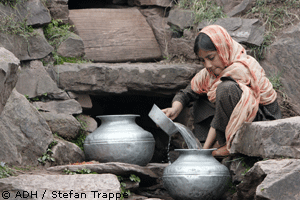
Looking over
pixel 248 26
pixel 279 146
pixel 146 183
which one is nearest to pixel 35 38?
pixel 146 183

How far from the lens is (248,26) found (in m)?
4.66

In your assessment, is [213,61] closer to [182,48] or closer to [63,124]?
[182,48]

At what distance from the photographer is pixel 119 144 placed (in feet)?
13.0

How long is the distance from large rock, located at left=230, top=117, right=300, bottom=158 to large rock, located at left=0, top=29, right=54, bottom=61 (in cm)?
224

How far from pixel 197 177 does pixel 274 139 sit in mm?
671

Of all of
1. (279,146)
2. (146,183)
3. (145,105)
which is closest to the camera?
(279,146)

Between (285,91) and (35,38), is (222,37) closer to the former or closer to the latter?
(285,91)

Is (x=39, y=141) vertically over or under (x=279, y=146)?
under

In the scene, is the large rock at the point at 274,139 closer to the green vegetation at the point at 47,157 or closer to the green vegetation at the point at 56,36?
the green vegetation at the point at 47,157

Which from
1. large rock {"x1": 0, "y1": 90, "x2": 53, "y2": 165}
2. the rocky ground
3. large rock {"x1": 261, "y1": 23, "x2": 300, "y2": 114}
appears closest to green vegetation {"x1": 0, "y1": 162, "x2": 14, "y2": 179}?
the rocky ground

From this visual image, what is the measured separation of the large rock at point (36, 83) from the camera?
4.28 meters

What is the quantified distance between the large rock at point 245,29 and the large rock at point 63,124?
191cm

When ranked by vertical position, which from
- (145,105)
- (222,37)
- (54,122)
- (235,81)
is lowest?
(145,105)

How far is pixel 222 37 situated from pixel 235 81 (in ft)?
1.41
